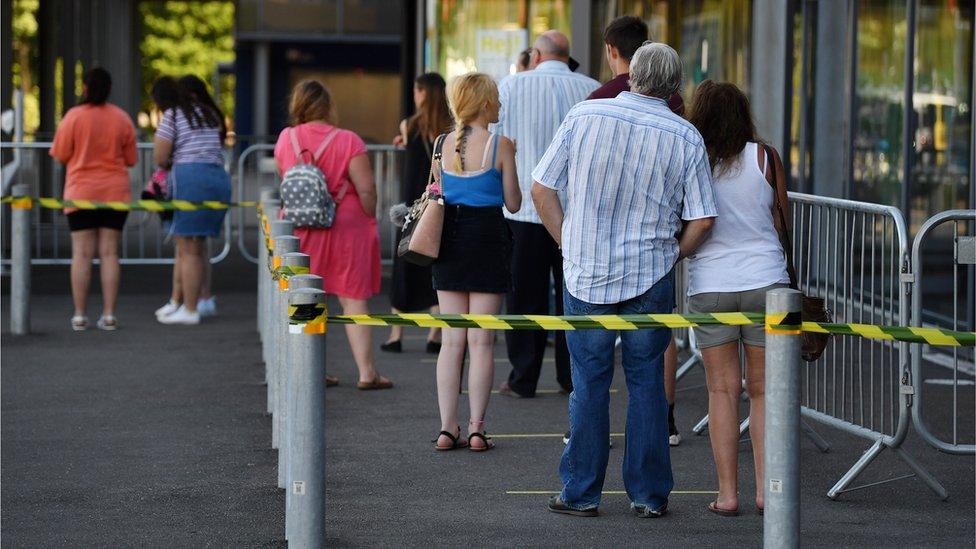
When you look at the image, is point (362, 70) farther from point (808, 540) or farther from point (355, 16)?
point (808, 540)

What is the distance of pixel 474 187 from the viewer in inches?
281

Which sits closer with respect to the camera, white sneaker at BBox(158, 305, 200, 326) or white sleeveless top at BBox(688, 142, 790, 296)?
white sleeveless top at BBox(688, 142, 790, 296)

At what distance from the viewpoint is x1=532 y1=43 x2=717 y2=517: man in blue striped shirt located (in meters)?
5.73

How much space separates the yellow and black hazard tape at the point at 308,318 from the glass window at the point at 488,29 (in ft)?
31.7

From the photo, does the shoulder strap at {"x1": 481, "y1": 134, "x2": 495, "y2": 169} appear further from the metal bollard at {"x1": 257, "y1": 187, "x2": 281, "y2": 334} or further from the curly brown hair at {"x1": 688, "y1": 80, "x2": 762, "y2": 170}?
the metal bollard at {"x1": 257, "y1": 187, "x2": 281, "y2": 334}

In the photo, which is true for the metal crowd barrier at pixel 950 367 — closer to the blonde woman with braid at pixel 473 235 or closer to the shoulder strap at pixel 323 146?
the blonde woman with braid at pixel 473 235

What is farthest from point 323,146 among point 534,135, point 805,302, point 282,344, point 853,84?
point 853,84

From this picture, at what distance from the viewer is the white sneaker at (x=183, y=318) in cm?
1221

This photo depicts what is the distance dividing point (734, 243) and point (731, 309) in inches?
10.0

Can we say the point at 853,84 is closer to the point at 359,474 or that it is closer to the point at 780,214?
the point at 780,214

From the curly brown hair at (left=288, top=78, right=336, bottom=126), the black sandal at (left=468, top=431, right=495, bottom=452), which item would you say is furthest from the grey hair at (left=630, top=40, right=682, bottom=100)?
the curly brown hair at (left=288, top=78, right=336, bottom=126)

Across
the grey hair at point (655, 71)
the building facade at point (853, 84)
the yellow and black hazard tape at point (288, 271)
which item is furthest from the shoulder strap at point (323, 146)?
the building facade at point (853, 84)

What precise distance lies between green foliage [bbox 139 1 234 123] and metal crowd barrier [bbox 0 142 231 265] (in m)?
43.9

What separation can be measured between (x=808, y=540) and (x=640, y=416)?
0.79m
